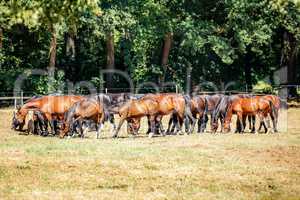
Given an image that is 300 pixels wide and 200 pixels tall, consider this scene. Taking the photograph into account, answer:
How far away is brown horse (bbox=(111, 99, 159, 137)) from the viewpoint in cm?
2295

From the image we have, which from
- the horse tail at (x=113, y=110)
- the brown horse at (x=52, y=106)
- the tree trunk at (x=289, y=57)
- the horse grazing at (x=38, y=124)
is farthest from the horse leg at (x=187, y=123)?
the tree trunk at (x=289, y=57)

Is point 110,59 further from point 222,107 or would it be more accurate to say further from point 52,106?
point 222,107

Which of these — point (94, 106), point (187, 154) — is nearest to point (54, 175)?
point (187, 154)

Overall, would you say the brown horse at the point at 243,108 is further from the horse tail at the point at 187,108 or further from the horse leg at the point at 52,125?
the horse leg at the point at 52,125

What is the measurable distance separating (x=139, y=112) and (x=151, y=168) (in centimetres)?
755

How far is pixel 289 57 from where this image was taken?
148 ft

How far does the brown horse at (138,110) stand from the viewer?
23.0 meters

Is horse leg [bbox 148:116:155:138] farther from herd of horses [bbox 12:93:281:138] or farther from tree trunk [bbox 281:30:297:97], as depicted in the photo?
tree trunk [bbox 281:30:297:97]

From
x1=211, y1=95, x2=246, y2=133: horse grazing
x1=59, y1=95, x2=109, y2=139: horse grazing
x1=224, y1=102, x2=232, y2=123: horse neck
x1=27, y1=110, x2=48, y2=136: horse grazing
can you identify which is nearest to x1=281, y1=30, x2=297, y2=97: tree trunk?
x1=211, y1=95, x2=246, y2=133: horse grazing

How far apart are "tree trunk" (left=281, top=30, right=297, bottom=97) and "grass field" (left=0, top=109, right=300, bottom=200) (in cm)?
2318

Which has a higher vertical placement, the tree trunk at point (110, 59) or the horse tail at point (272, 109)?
the tree trunk at point (110, 59)

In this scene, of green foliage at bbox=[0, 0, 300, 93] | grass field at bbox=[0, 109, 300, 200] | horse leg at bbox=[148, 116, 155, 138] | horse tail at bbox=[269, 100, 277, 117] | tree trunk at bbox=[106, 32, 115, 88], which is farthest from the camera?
tree trunk at bbox=[106, 32, 115, 88]

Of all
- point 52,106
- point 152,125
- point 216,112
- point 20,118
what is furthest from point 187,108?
point 20,118

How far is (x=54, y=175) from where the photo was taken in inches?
581
